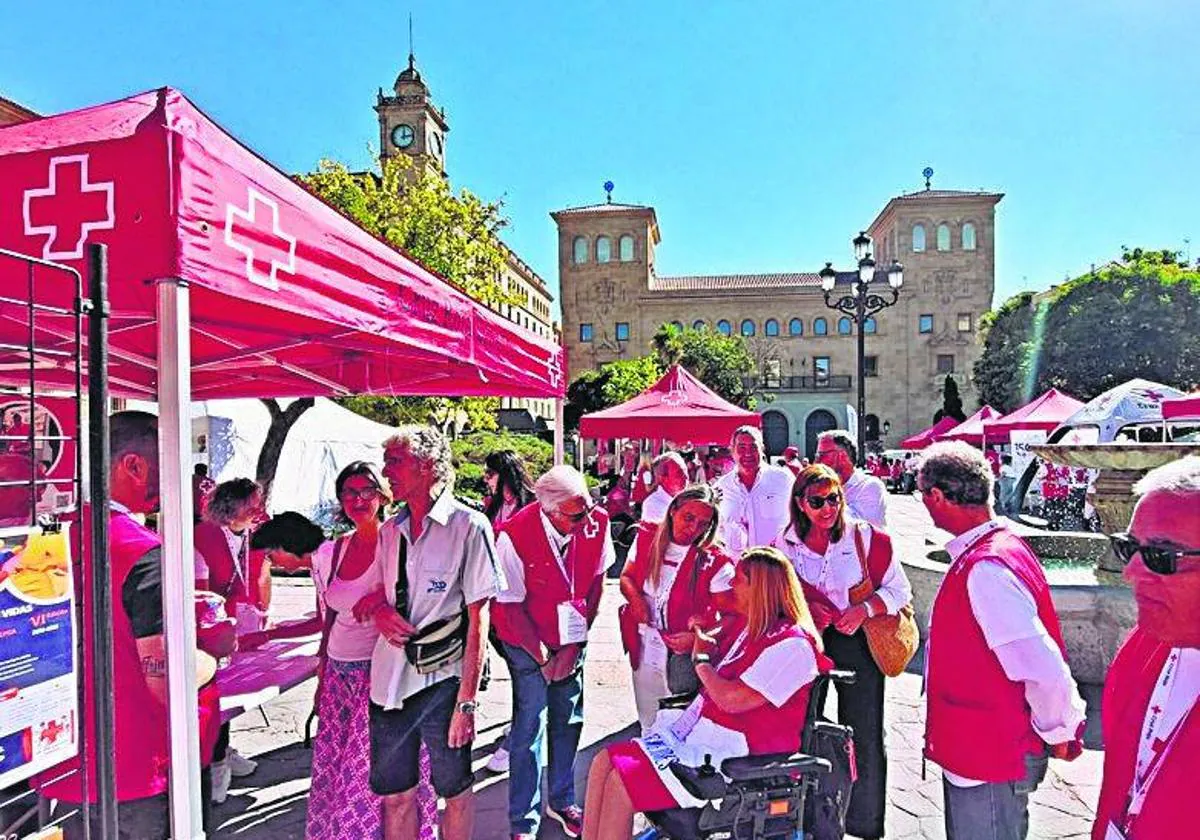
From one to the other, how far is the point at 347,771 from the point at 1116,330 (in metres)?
39.8

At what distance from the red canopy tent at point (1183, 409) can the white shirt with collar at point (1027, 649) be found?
1076 centimetres

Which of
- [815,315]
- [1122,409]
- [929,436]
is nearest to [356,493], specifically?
[1122,409]

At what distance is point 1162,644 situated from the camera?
184cm

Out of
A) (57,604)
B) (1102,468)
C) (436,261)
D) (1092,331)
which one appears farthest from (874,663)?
(1092,331)

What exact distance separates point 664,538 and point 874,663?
115cm

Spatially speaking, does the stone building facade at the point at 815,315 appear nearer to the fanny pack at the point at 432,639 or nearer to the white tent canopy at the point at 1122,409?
the white tent canopy at the point at 1122,409

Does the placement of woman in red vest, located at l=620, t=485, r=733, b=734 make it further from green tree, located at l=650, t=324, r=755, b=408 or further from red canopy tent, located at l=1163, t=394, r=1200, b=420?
green tree, located at l=650, t=324, r=755, b=408

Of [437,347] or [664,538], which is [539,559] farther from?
[437,347]

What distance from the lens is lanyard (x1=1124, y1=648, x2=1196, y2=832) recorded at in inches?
66.6

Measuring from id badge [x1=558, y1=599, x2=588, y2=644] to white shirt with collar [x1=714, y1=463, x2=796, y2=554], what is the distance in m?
2.06

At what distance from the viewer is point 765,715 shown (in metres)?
2.95

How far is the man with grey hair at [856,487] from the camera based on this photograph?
17.9 feet

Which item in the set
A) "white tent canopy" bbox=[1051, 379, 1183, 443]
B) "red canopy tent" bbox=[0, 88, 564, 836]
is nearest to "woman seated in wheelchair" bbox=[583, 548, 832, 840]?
"red canopy tent" bbox=[0, 88, 564, 836]

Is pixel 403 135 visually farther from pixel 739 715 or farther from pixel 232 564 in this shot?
pixel 739 715
